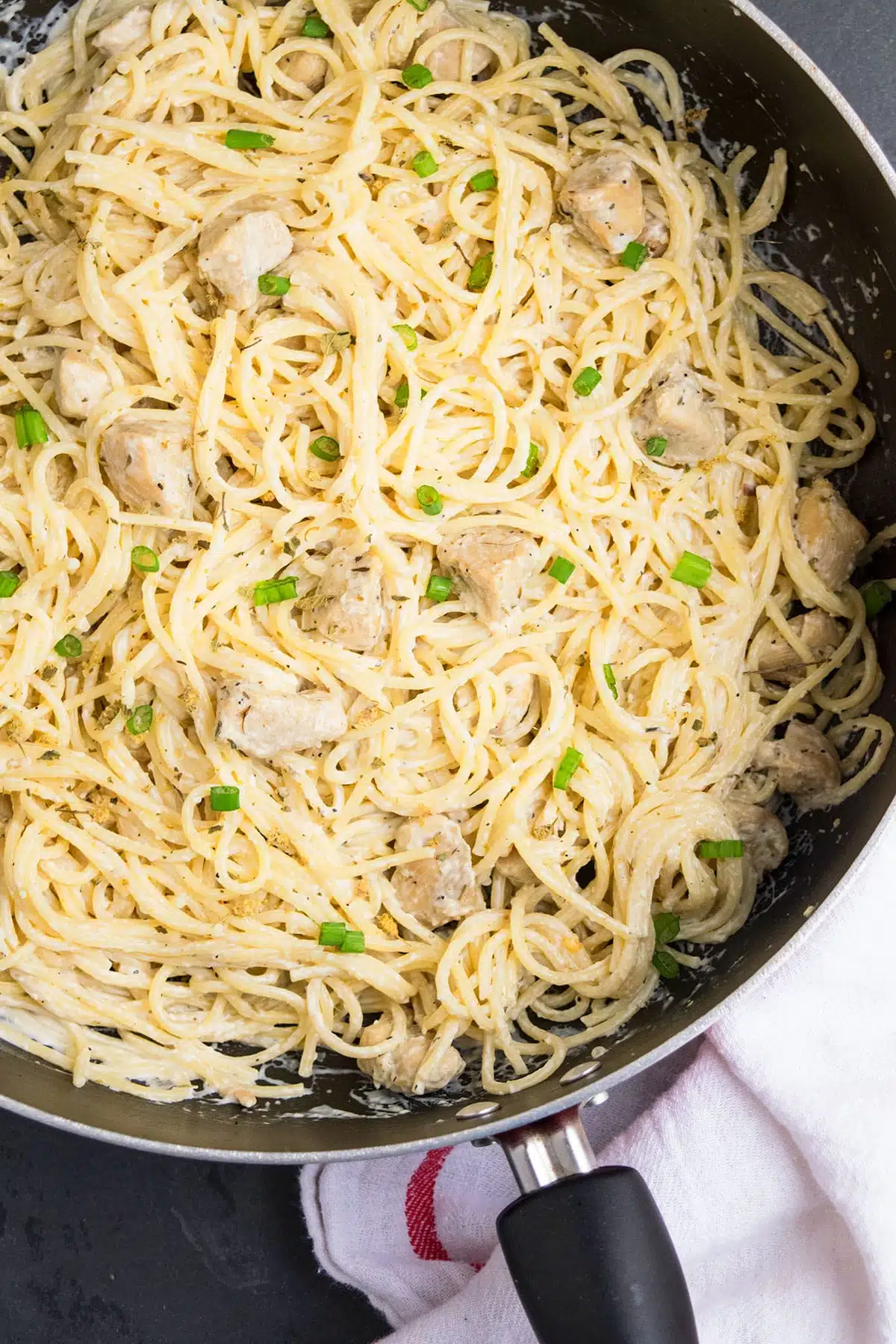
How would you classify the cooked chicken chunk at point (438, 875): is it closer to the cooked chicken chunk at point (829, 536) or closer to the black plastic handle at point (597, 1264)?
the black plastic handle at point (597, 1264)

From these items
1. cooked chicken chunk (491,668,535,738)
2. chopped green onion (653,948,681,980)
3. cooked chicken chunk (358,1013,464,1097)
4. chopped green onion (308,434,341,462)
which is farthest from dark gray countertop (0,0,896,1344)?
chopped green onion (308,434,341,462)

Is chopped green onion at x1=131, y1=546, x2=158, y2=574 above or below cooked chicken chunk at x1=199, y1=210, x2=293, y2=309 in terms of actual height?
below

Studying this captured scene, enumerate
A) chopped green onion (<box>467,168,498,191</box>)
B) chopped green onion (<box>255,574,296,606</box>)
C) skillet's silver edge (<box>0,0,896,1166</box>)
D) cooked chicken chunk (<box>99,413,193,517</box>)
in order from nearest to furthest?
skillet's silver edge (<box>0,0,896,1166</box>) → cooked chicken chunk (<box>99,413,193,517</box>) → chopped green onion (<box>255,574,296,606</box>) → chopped green onion (<box>467,168,498,191</box>)

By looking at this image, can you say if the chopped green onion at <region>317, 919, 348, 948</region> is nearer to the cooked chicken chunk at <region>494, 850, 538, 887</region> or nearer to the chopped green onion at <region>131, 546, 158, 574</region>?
the cooked chicken chunk at <region>494, 850, 538, 887</region>

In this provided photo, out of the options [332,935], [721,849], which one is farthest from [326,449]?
[721,849]

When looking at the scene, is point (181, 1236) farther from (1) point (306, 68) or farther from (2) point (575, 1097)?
(1) point (306, 68)

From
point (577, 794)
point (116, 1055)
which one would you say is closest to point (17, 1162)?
point (116, 1055)
